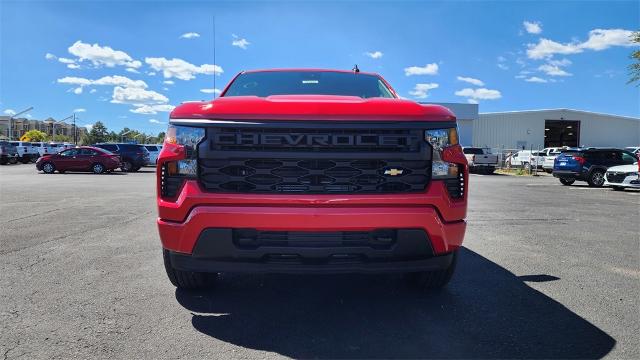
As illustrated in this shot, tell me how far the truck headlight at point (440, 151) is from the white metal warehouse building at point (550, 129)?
4648cm

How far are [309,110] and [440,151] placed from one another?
0.88m

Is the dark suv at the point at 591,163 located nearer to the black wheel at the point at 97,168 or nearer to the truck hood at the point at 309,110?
the truck hood at the point at 309,110

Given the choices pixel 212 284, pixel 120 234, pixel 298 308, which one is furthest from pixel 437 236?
pixel 120 234

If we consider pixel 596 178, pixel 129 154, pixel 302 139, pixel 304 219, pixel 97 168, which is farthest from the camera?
pixel 129 154

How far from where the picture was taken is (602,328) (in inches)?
121

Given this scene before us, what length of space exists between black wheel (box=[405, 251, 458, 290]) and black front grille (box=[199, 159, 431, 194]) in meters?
0.94

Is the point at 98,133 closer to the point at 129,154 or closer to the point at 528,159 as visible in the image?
the point at 129,154

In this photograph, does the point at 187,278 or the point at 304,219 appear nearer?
the point at 304,219

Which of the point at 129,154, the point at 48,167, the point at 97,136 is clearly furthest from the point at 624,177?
the point at 97,136

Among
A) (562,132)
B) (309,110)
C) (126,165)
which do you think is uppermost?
(562,132)

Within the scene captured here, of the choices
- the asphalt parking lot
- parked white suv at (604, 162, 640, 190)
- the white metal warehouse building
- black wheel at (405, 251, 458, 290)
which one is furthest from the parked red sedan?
the white metal warehouse building

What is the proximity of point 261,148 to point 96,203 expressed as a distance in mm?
8119

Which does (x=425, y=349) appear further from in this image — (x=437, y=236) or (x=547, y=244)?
(x=547, y=244)

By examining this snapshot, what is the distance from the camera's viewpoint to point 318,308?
11.1ft
